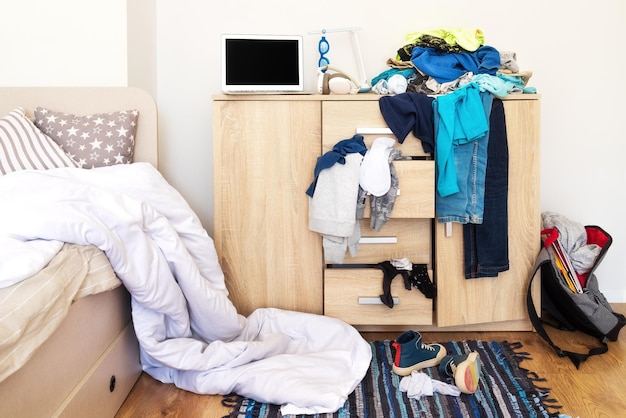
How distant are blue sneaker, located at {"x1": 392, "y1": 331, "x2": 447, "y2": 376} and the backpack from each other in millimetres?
480

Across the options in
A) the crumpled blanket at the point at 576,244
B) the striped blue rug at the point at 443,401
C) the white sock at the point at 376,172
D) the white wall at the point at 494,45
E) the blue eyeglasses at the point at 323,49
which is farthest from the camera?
the white wall at the point at 494,45

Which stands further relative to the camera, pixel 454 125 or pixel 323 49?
pixel 323 49

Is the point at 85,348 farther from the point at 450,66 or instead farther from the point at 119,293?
the point at 450,66

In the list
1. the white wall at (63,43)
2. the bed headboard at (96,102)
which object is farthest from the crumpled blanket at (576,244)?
the white wall at (63,43)

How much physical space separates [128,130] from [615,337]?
2066 mm

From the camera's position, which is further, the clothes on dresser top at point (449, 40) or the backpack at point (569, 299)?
the clothes on dresser top at point (449, 40)

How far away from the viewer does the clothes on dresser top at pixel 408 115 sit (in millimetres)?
2146

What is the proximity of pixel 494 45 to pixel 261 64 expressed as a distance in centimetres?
117

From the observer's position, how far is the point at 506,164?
2.20m

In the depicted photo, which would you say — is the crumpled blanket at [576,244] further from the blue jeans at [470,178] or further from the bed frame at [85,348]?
the bed frame at [85,348]

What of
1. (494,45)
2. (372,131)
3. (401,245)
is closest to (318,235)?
(401,245)

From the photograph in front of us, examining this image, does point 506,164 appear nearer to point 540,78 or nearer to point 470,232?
point 470,232

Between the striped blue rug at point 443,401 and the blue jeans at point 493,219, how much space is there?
413 millimetres

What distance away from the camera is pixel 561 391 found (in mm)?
1745
